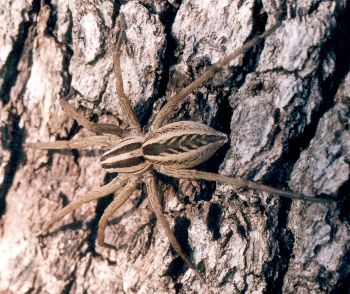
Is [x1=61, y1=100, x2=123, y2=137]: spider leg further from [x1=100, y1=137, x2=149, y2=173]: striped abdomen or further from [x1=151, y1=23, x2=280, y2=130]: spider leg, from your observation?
[x1=151, y1=23, x2=280, y2=130]: spider leg

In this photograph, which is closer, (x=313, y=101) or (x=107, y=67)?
(x=313, y=101)

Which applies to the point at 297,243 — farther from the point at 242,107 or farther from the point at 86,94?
the point at 86,94

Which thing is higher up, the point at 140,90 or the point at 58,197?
the point at 140,90

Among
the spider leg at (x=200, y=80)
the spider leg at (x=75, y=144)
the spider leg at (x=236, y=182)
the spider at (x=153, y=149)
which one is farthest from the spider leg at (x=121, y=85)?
the spider leg at (x=236, y=182)

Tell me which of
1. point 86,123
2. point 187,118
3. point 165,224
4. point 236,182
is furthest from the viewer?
point 86,123

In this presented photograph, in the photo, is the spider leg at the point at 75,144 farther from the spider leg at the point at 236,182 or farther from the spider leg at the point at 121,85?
the spider leg at the point at 236,182

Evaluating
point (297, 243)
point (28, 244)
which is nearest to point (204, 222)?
point (297, 243)

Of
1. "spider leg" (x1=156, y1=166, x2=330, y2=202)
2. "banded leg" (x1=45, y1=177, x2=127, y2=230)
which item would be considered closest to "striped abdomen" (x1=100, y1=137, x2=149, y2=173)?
"banded leg" (x1=45, y1=177, x2=127, y2=230)

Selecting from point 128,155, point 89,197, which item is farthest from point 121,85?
point 89,197

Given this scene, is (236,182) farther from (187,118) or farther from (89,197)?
(89,197)
